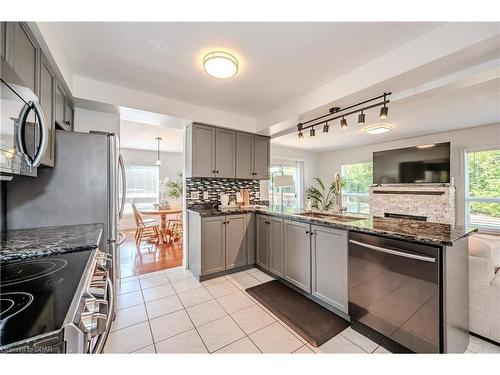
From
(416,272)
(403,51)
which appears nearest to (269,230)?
(416,272)

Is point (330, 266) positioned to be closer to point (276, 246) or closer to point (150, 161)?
point (276, 246)

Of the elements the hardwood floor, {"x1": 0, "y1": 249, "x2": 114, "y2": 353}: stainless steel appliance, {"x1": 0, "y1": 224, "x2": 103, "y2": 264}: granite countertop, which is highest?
{"x1": 0, "y1": 224, "x2": 103, "y2": 264}: granite countertop

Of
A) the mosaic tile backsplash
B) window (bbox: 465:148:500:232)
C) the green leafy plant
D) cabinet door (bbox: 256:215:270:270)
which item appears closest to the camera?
cabinet door (bbox: 256:215:270:270)

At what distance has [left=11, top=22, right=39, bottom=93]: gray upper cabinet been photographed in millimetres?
1166

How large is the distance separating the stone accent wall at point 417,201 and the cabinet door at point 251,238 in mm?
3843

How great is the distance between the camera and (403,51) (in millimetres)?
1778

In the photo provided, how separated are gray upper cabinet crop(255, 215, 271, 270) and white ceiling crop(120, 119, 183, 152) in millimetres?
2143

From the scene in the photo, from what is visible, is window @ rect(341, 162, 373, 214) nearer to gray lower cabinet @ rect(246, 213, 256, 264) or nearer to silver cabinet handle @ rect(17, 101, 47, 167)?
gray lower cabinet @ rect(246, 213, 256, 264)

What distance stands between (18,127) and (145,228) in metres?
3.86

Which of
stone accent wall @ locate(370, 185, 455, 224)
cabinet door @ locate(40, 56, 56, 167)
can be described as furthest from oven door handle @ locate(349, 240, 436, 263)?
stone accent wall @ locate(370, 185, 455, 224)

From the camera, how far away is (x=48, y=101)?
5.46ft

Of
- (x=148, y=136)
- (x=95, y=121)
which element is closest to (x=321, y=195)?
(x=148, y=136)
